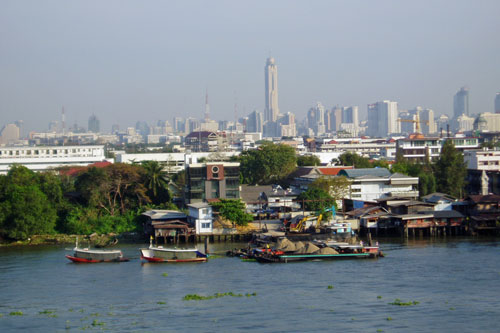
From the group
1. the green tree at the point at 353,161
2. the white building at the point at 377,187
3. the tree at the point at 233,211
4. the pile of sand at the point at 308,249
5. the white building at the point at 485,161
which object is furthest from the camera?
the green tree at the point at 353,161

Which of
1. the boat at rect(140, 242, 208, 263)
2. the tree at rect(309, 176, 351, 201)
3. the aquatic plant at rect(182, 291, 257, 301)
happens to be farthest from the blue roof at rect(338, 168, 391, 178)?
the aquatic plant at rect(182, 291, 257, 301)

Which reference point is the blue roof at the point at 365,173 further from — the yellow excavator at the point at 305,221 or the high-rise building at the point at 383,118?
the high-rise building at the point at 383,118

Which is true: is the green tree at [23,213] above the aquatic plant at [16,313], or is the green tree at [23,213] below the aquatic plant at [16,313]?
above

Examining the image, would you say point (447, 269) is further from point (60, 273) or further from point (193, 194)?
point (193, 194)

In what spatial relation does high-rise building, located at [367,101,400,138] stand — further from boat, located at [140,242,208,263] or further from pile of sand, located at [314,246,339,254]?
boat, located at [140,242,208,263]

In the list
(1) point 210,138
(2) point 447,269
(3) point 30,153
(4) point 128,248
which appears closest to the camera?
(2) point 447,269

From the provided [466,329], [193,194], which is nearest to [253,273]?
[466,329]

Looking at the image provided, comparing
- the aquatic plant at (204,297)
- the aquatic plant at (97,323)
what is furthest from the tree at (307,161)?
the aquatic plant at (97,323)
